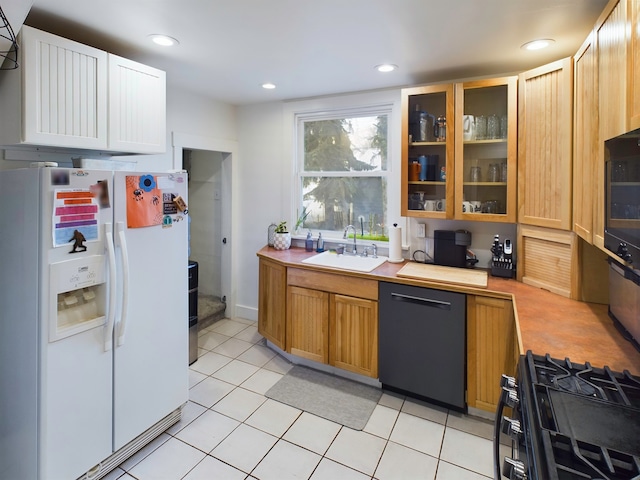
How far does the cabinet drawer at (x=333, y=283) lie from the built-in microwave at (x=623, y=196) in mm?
1520

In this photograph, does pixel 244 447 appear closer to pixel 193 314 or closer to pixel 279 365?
pixel 279 365

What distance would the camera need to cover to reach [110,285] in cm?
184

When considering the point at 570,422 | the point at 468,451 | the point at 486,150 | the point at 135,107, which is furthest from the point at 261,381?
the point at 486,150

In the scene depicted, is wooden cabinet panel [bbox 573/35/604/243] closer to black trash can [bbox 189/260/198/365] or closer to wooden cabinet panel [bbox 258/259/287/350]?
wooden cabinet panel [bbox 258/259/287/350]

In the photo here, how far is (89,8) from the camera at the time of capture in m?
1.83

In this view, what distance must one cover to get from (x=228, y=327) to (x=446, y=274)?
244 cm

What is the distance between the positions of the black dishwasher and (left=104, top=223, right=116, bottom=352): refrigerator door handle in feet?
5.58

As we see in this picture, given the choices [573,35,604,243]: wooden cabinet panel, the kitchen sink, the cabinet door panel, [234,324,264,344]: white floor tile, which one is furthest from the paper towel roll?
the cabinet door panel

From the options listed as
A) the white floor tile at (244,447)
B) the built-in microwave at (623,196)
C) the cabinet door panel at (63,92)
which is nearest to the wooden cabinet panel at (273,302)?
the white floor tile at (244,447)

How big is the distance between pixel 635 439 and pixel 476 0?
1845mm

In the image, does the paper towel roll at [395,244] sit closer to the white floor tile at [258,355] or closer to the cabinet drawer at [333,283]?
the cabinet drawer at [333,283]

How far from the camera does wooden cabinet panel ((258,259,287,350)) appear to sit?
3111 mm

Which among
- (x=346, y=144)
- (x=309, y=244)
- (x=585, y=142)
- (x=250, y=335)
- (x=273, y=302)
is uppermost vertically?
(x=346, y=144)

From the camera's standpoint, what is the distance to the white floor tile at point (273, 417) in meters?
2.33
